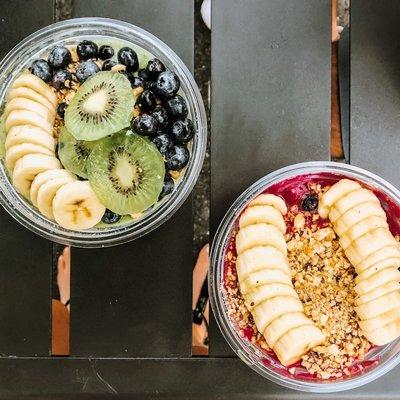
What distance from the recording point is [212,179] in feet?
4.12

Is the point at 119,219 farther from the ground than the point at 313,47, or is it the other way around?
the point at 313,47

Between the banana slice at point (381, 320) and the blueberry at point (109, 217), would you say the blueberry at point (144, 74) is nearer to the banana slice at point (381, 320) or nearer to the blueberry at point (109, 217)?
the blueberry at point (109, 217)

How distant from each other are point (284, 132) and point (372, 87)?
0.17 metres

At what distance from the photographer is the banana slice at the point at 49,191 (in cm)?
111

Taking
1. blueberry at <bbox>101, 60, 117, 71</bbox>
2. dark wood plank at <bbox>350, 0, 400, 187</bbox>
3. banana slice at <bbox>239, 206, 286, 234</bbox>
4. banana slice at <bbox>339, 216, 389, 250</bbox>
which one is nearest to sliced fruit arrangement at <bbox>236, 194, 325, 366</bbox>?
banana slice at <bbox>239, 206, 286, 234</bbox>

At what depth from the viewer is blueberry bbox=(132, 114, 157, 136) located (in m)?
1.11

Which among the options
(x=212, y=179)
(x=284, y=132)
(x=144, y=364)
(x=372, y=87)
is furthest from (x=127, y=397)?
(x=372, y=87)

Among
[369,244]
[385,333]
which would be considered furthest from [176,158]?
[385,333]

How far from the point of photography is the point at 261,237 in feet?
3.80

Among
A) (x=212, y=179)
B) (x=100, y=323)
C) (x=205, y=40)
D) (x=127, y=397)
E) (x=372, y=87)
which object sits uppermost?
(x=205, y=40)

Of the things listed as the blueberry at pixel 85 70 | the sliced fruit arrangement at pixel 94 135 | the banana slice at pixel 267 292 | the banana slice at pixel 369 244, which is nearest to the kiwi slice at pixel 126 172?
the sliced fruit arrangement at pixel 94 135

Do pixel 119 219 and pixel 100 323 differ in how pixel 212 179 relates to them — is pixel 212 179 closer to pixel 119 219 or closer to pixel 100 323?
pixel 119 219

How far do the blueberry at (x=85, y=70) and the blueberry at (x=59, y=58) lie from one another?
0.11 ft

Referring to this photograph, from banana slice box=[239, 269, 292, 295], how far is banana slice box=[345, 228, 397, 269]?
0.12m
